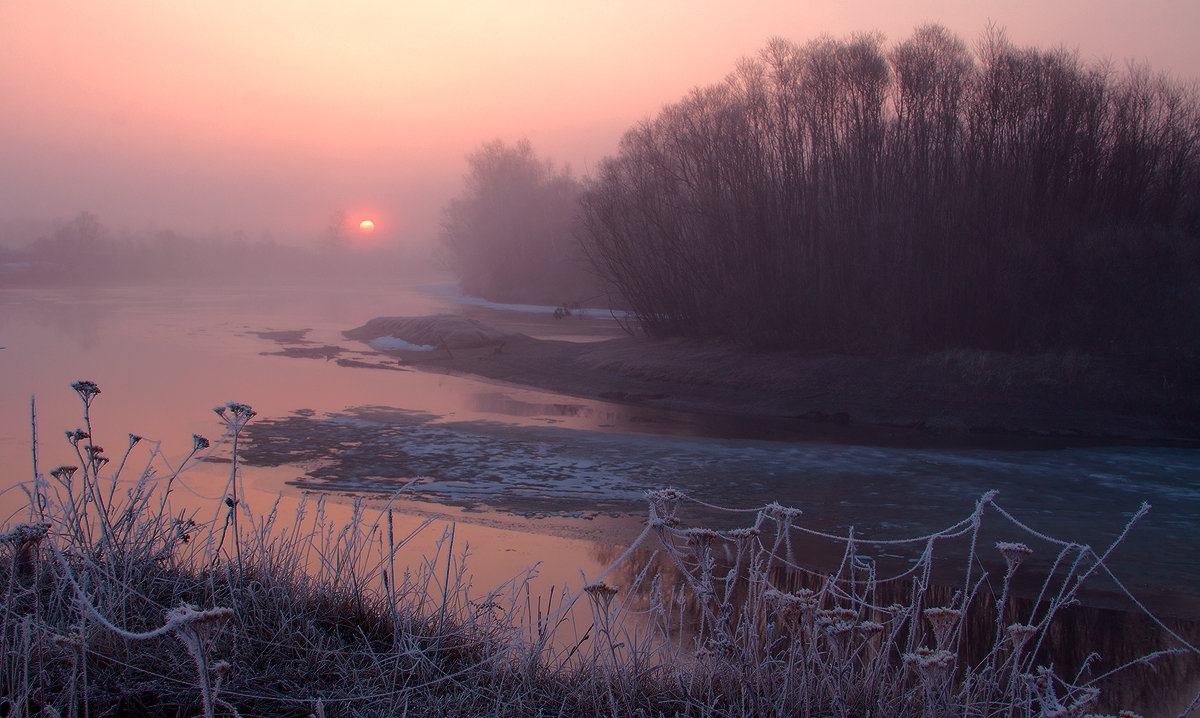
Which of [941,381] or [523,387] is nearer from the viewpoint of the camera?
[941,381]

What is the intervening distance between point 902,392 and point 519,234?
1652 inches

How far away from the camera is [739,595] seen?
5.55m

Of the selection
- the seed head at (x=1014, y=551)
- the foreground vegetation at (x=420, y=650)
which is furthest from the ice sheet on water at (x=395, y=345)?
the seed head at (x=1014, y=551)

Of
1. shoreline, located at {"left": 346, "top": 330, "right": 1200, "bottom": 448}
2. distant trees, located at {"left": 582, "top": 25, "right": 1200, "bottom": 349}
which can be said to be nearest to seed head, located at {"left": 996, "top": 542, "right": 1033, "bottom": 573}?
shoreline, located at {"left": 346, "top": 330, "right": 1200, "bottom": 448}

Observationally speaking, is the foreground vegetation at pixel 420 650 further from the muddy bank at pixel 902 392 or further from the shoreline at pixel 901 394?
the muddy bank at pixel 902 392

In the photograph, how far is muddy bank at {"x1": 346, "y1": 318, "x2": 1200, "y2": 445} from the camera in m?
13.0

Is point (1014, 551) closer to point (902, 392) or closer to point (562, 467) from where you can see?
point (562, 467)

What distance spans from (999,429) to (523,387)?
30.5 ft

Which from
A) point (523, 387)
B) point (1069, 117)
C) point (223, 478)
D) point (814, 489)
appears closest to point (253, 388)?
point (523, 387)

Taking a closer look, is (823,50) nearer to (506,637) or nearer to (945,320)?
(945,320)

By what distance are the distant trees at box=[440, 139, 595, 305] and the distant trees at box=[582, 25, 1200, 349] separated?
24041mm

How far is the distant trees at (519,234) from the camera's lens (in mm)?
50406

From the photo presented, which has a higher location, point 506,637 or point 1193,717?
point 506,637

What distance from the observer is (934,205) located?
1728cm
